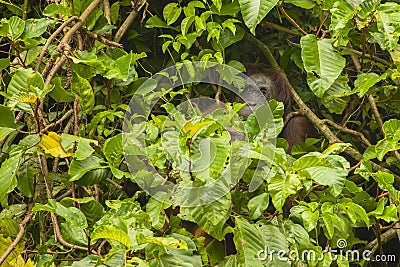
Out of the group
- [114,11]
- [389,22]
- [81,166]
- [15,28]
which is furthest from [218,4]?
[81,166]

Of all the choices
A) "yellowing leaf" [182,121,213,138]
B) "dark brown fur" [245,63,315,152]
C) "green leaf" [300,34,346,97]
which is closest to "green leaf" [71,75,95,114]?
"yellowing leaf" [182,121,213,138]

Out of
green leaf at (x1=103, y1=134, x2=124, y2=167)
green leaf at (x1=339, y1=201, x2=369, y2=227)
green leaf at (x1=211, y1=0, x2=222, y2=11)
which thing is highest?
green leaf at (x1=211, y1=0, x2=222, y2=11)

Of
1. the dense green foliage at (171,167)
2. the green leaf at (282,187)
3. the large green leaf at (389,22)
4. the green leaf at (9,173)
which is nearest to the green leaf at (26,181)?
the dense green foliage at (171,167)

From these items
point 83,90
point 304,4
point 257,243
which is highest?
point 304,4

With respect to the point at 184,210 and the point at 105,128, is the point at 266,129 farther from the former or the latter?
the point at 105,128

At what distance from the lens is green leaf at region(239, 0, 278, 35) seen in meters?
1.34

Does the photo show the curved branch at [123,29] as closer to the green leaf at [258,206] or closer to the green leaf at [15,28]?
the green leaf at [15,28]

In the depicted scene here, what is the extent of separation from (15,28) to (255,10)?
0.53m

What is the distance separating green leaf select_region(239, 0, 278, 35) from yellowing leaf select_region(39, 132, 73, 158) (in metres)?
0.49

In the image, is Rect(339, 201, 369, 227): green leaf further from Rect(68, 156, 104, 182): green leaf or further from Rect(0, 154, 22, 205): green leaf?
Rect(0, 154, 22, 205): green leaf

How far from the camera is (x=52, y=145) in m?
1.20

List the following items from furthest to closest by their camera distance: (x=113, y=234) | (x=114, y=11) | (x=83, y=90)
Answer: (x=114, y=11) → (x=83, y=90) → (x=113, y=234)

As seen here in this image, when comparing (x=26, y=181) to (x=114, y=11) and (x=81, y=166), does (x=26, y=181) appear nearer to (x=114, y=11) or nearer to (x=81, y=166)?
(x=81, y=166)

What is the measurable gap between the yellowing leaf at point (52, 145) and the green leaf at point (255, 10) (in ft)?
1.62
